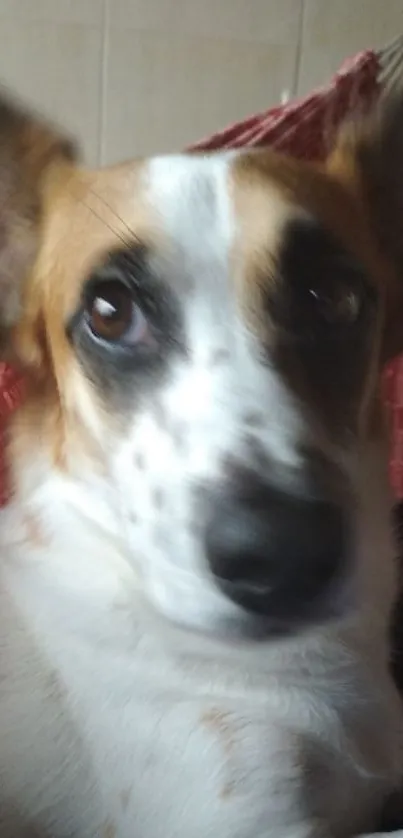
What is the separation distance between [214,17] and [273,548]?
116 cm

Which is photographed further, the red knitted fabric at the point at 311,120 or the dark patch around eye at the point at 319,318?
the red knitted fabric at the point at 311,120

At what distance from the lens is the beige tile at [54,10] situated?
60.2 inches

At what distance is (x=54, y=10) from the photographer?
1537 mm

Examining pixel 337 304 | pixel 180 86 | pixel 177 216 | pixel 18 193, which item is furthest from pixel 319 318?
pixel 180 86

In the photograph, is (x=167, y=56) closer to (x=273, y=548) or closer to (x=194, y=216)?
(x=194, y=216)

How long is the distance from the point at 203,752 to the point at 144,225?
0.38 m

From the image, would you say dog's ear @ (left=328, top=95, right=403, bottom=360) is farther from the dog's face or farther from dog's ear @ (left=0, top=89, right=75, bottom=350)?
dog's ear @ (left=0, top=89, right=75, bottom=350)

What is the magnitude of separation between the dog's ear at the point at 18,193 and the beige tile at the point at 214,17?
76cm

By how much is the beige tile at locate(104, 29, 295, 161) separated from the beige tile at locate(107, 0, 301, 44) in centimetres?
1

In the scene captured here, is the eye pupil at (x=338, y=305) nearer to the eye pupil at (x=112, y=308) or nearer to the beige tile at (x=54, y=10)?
the eye pupil at (x=112, y=308)

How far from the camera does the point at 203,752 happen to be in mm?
769

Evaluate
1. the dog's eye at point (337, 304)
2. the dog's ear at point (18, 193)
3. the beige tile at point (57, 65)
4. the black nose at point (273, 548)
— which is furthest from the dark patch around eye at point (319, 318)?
the beige tile at point (57, 65)

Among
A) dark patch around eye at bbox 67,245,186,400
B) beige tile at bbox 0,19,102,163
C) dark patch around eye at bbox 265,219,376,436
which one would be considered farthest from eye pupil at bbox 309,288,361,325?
beige tile at bbox 0,19,102,163

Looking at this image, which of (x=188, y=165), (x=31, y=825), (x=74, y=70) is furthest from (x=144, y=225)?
(x=74, y=70)
